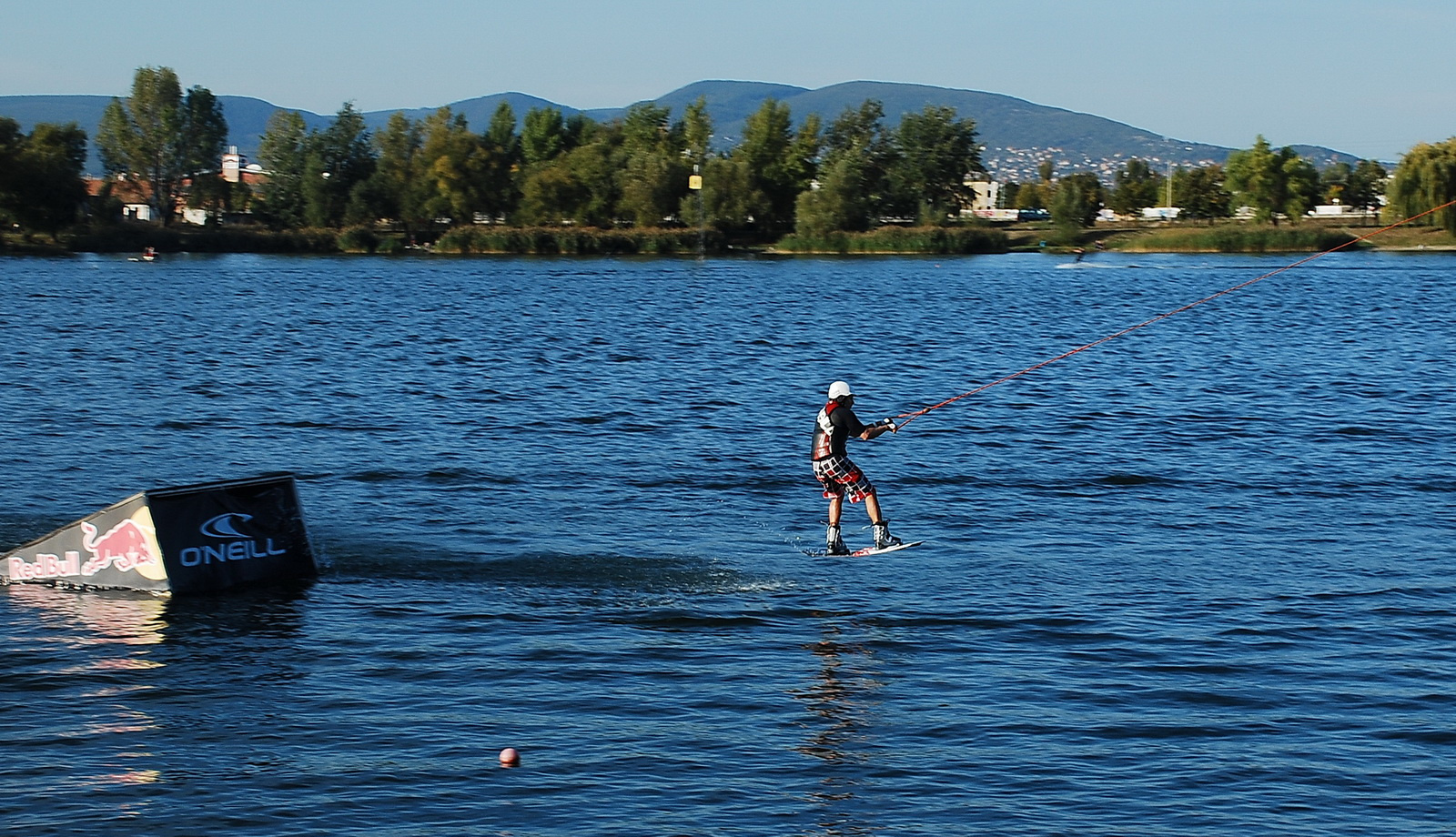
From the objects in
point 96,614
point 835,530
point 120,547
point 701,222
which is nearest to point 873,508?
point 835,530

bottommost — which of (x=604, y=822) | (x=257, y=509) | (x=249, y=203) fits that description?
(x=604, y=822)

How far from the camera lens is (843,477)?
19.2 m

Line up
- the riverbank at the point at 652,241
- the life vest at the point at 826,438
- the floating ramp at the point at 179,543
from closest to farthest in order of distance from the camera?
the floating ramp at the point at 179,543 < the life vest at the point at 826,438 < the riverbank at the point at 652,241

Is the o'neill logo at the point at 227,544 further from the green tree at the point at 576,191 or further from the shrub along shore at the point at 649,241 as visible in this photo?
the green tree at the point at 576,191

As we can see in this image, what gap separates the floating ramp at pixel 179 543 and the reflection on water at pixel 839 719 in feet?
21.8

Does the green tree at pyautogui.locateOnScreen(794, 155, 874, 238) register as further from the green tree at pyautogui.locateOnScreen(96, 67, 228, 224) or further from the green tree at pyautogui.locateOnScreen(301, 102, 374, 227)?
the green tree at pyautogui.locateOnScreen(96, 67, 228, 224)

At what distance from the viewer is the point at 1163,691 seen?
14.7 m

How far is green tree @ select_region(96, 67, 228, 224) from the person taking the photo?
15238 cm

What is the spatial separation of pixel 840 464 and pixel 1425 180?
110854 millimetres

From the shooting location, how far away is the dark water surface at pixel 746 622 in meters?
12.3

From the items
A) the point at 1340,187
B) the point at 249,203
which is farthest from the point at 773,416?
the point at 1340,187

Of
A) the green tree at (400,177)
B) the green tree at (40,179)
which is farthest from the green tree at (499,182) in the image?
the green tree at (40,179)

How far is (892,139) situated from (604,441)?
13995 centimetres

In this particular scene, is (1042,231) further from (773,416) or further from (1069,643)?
(1069,643)
